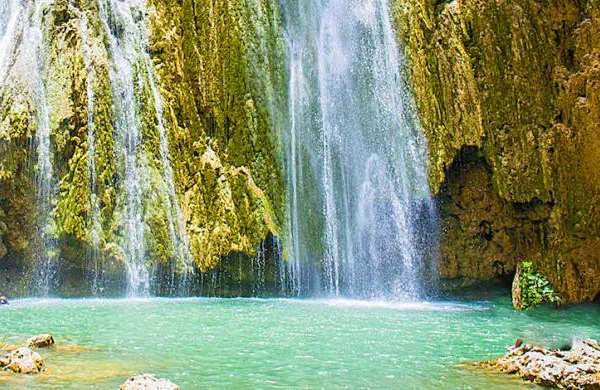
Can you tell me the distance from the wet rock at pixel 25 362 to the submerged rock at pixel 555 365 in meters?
5.88

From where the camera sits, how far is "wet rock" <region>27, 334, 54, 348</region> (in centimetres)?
943

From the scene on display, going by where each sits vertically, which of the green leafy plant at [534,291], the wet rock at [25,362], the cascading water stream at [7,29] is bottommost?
the wet rock at [25,362]

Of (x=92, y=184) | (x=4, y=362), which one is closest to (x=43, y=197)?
(x=92, y=184)

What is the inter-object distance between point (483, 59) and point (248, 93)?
717 cm

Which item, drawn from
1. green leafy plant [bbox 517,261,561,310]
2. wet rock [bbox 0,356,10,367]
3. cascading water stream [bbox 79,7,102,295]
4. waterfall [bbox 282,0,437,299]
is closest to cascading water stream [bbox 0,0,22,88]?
cascading water stream [bbox 79,7,102,295]

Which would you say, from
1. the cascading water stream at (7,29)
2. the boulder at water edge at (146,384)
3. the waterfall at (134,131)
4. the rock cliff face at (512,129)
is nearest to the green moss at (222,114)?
the waterfall at (134,131)

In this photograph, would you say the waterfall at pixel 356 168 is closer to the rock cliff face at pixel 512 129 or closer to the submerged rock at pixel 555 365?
the rock cliff face at pixel 512 129

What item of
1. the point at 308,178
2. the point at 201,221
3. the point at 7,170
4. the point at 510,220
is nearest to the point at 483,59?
the point at 510,220

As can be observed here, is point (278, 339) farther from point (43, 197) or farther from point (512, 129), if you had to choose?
point (512, 129)

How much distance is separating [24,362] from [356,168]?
13.3 metres

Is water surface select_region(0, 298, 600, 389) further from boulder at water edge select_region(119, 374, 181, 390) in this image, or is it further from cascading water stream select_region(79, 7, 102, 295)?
cascading water stream select_region(79, 7, 102, 295)

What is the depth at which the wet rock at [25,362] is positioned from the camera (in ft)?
25.7

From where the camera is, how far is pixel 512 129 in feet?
62.3

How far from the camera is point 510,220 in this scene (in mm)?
19656
